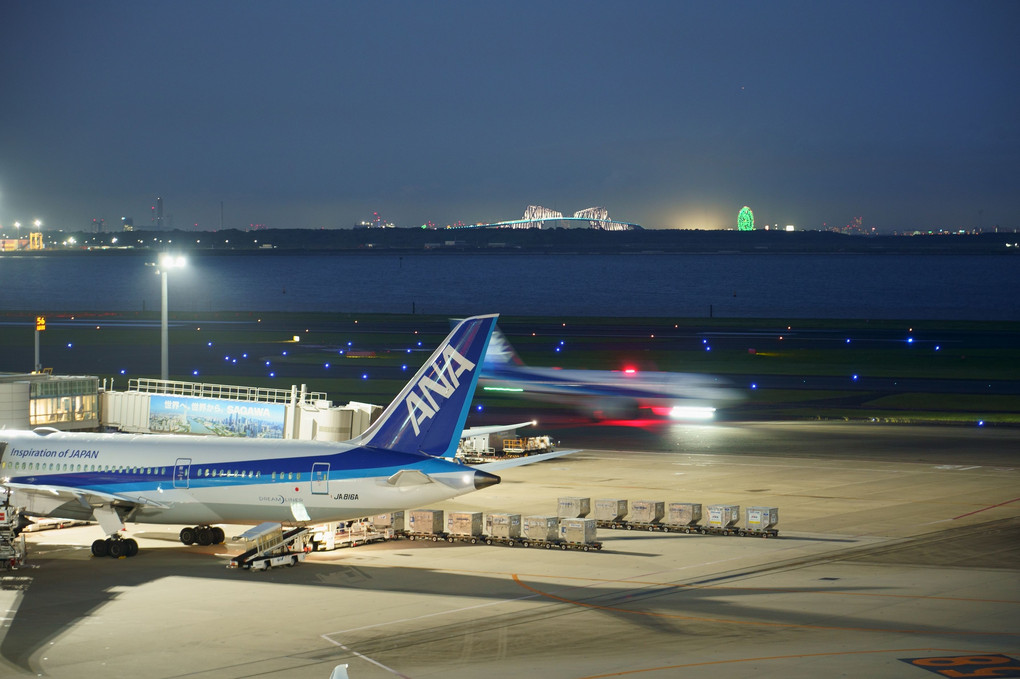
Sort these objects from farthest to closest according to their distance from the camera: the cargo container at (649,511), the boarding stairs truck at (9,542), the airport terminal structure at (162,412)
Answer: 1. the airport terminal structure at (162,412)
2. the cargo container at (649,511)
3. the boarding stairs truck at (9,542)

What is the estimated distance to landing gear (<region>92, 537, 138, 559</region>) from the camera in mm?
38812

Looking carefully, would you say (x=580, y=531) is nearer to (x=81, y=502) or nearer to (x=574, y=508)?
(x=574, y=508)

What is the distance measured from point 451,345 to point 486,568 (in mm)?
7099

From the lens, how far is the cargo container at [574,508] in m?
44.0

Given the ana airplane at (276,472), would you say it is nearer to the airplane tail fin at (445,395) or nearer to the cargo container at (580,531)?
the airplane tail fin at (445,395)

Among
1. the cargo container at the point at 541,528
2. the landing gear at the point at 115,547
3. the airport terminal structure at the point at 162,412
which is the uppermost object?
the airport terminal structure at the point at 162,412

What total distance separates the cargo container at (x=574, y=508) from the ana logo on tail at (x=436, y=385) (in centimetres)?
1020

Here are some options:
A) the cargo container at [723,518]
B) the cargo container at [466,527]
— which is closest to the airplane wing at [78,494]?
the cargo container at [466,527]

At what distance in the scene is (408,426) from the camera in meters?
35.9

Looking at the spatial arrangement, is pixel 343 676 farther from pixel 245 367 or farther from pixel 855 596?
pixel 245 367

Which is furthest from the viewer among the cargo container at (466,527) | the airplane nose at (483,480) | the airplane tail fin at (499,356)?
the airplane tail fin at (499,356)

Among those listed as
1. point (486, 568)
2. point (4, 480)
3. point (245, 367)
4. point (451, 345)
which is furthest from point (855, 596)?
point (245, 367)

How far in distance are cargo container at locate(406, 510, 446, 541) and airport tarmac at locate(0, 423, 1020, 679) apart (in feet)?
2.08

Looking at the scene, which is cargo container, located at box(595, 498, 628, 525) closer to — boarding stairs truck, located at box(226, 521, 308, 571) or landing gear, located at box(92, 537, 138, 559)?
boarding stairs truck, located at box(226, 521, 308, 571)
